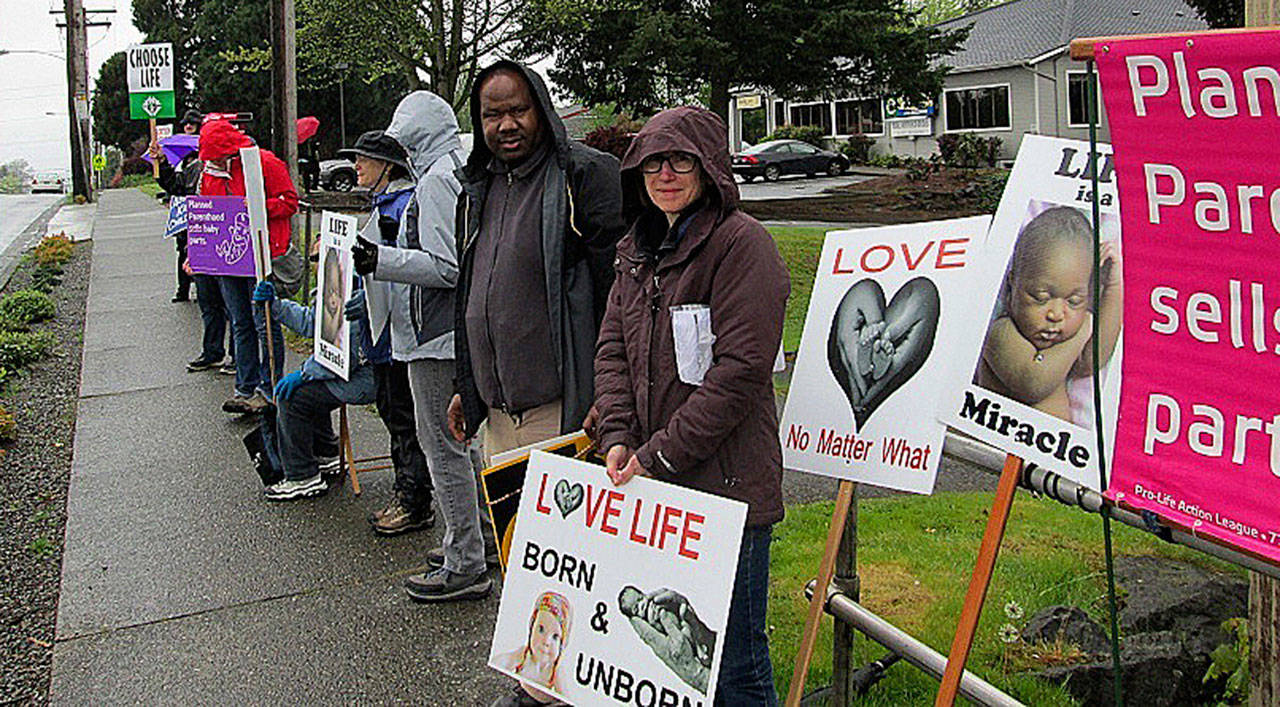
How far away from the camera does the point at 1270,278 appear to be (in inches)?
75.0

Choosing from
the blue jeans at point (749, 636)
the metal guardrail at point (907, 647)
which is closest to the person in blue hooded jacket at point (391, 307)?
the blue jeans at point (749, 636)

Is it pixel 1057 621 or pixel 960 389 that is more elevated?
pixel 960 389

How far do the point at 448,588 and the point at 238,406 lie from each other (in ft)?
12.3

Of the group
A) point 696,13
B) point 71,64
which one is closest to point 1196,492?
point 696,13

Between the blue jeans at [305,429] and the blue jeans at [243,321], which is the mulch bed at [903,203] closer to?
the blue jeans at [243,321]

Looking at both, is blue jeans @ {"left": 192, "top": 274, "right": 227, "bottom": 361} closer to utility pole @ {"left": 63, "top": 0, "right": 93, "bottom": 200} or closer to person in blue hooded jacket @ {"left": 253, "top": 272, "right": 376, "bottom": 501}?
person in blue hooded jacket @ {"left": 253, "top": 272, "right": 376, "bottom": 501}

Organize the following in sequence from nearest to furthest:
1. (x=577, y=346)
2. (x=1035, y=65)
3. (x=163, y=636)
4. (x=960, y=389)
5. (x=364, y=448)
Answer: (x=960, y=389) → (x=577, y=346) → (x=163, y=636) → (x=364, y=448) → (x=1035, y=65)

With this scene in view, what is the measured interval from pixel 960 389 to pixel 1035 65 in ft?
125

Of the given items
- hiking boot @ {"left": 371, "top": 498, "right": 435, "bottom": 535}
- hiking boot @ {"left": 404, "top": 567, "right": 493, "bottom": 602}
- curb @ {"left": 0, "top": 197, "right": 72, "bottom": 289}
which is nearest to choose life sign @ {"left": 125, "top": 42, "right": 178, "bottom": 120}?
curb @ {"left": 0, "top": 197, "right": 72, "bottom": 289}

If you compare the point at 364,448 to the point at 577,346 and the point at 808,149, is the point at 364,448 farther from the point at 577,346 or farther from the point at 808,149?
the point at 808,149

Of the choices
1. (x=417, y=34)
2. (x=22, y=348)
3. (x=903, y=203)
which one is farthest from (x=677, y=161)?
(x=903, y=203)

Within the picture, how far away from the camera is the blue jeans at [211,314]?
895cm

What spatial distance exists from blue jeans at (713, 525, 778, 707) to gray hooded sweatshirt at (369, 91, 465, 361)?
1741 mm

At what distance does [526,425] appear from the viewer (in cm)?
404
